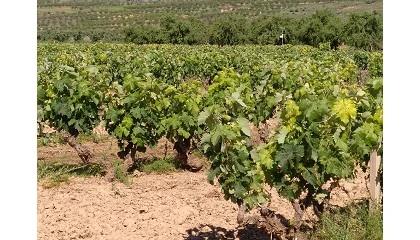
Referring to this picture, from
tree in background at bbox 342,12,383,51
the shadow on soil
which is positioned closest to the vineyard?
the shadow on soil

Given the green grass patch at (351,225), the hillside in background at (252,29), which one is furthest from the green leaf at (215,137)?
the hillside in background at (252,29)

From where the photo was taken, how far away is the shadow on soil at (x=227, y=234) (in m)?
5.54

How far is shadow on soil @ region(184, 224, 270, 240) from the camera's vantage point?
554 centimetres

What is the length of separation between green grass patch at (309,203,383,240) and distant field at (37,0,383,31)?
78.5 metres

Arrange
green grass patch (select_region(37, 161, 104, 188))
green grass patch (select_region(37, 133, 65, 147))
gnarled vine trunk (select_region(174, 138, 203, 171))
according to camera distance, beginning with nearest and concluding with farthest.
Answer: green grass patch (select_region(37, 161, 104, 188))
gnarled vine trunk (select_region(174, 138, 203, 171))
green grass patch (select_region(37, 133, 65, 147))

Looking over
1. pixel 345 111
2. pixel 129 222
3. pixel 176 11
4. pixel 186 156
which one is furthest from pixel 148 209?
pixel 176 11

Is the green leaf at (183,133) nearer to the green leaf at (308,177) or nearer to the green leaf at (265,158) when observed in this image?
the green leaf at (265,158)

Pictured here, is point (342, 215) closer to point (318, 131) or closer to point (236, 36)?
point (318, 131)

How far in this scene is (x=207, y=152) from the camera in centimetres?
486

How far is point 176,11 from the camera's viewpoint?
102 m

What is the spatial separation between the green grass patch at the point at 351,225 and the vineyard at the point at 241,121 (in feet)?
0.61

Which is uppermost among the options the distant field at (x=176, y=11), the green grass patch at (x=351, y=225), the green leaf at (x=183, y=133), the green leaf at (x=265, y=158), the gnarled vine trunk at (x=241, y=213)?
the distant field at (x=176, y=11)

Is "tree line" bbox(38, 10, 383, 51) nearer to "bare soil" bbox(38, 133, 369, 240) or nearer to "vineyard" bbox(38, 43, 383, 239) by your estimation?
"vineyard" bbox(38, 43, 383, 239)

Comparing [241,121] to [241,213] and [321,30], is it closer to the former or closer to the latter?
[241,213]
